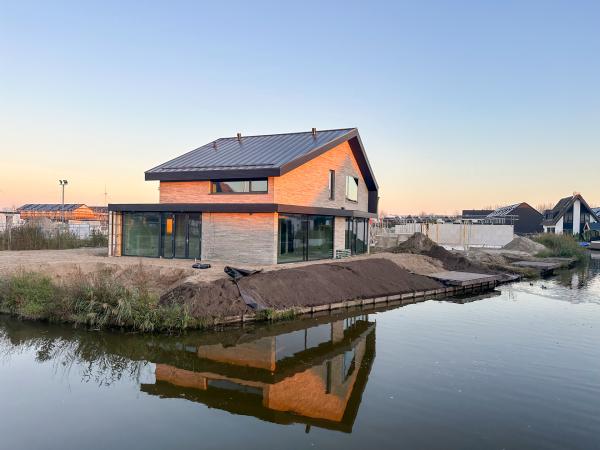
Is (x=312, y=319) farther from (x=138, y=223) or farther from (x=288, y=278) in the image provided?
(x=138, y=223)

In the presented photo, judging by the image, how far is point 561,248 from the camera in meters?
36.8

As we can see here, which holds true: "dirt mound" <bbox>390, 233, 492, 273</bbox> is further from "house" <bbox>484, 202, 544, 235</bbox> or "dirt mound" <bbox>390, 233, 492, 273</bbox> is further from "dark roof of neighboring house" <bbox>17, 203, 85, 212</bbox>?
"dark roof of neighboring house" <bbox>17, 203, 85, 212</bbox>

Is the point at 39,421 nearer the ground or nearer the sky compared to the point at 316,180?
nearer the ground

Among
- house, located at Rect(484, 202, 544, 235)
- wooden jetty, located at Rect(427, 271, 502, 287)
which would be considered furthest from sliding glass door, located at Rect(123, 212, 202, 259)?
house, located at Rect(484, 202, 544, 235)

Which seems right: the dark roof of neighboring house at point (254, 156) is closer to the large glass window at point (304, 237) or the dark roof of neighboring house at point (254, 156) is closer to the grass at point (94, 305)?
the large glass window at point (304, 237)

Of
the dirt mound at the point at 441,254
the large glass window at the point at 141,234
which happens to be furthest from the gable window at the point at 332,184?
the large glass window at the point at 141,234

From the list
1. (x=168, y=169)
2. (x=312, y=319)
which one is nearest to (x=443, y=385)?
(x=312, y=319)

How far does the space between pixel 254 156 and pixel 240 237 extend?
4399mm

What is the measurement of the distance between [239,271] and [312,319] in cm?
269

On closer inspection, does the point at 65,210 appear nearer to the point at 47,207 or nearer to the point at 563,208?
the point at 47,207

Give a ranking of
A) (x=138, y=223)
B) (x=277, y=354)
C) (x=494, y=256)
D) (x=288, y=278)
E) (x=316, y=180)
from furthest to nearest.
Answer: (x=494, y=256) < (x=316, y=180) < (x=138, y=223) < (x=288, y=278) < (x=277, y=354)

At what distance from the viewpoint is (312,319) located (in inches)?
558

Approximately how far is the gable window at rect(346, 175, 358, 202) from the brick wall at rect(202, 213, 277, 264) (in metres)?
7.60

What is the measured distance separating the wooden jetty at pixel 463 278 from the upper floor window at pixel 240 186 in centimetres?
834
